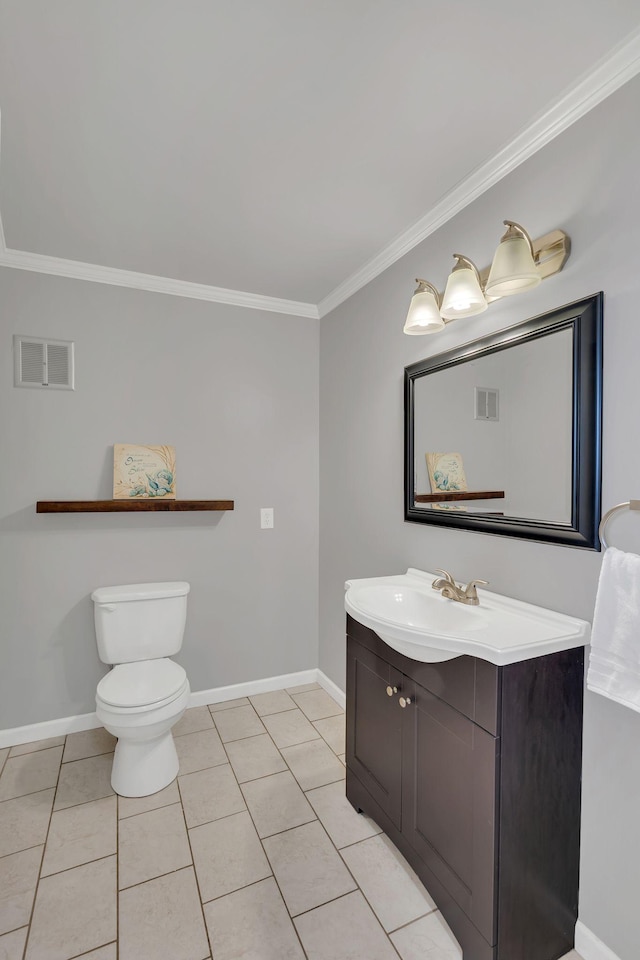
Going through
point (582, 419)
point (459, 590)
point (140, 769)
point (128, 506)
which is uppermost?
point (582, 419)

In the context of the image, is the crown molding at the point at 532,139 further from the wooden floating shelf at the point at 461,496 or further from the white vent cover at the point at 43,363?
the white vent cover at the point at 43,363

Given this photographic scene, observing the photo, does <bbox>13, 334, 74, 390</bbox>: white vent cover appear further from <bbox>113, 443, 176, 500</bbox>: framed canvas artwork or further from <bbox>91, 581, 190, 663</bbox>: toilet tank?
<bbox>91, 581, 190, 663</bbox>: toilet tank

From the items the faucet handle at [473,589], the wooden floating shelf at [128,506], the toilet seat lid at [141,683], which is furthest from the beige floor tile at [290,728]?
the faucet handle at [473,589]

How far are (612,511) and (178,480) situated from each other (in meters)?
2.15

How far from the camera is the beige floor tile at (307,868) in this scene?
1.61m

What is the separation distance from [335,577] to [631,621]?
1.90 m

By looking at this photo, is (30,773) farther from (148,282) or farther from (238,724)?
(148,282)


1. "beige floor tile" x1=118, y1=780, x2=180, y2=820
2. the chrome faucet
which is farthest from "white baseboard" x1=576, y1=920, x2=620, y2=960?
"beige floor tile" x1=118, y1=780, x2=180, y2=820

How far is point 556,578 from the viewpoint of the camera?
1520 mm

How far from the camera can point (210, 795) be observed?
210 cm

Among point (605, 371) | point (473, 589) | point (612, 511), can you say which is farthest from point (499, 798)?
point (605, 371)

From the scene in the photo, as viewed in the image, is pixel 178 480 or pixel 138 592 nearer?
pixel 138 592

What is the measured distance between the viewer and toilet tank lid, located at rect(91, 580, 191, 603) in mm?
2439

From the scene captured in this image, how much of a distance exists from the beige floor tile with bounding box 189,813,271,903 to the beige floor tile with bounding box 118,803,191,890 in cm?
6
